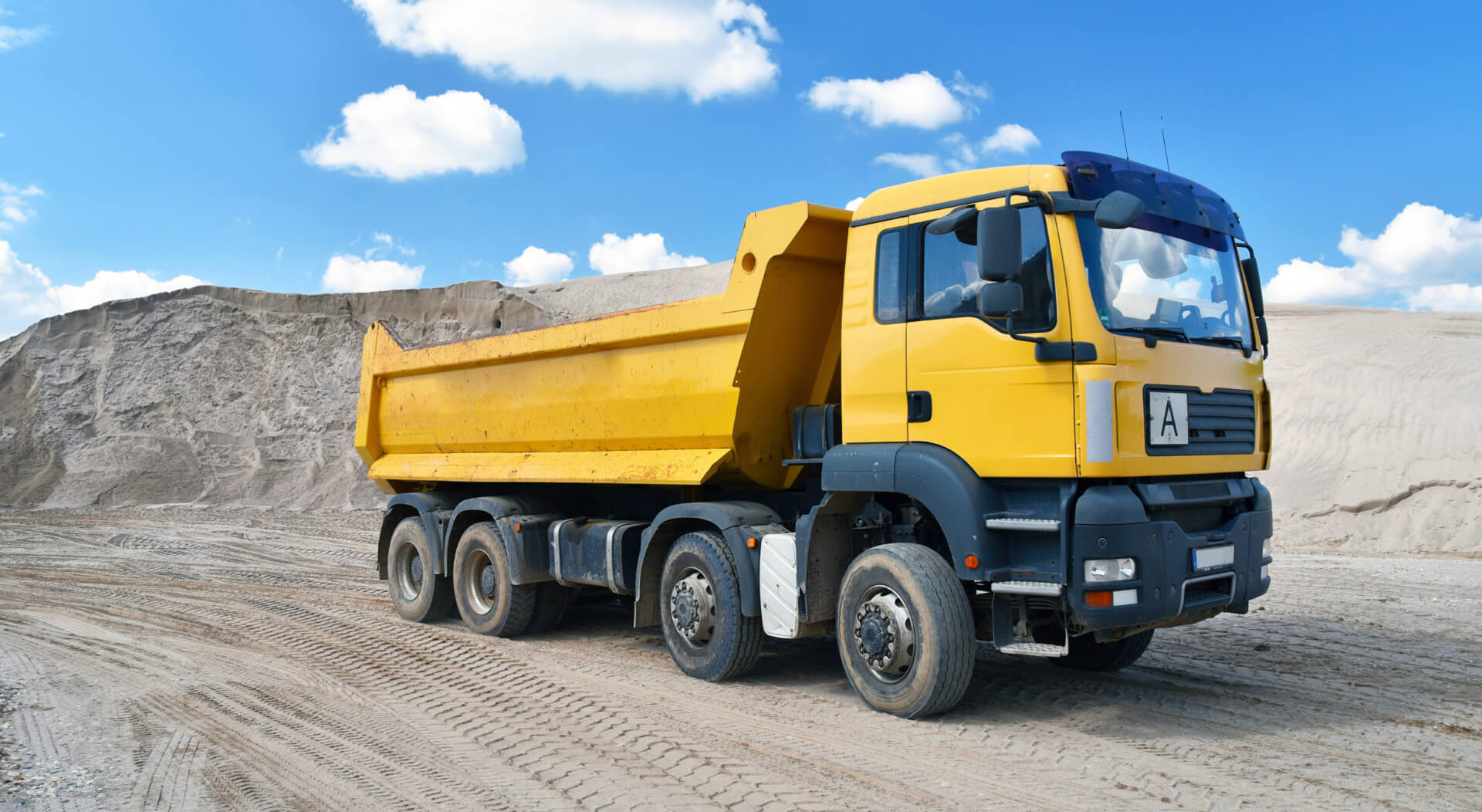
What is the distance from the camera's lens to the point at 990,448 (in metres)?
5.52

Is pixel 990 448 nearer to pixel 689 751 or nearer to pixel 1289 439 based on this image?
pixel 689 751

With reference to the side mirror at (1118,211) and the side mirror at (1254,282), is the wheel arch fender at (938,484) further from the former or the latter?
the side mirror at (1254,282)

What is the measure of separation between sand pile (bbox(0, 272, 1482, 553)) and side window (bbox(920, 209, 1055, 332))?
1437 centimetres

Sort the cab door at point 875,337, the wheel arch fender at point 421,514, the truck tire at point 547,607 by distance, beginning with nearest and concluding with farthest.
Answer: the cab door at point 875,337 → the truck tire at point 547,607 → the wheel arch fender at point 421,514

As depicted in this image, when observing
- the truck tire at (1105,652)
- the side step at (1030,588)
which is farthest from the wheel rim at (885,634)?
the truck tire at (1105,652)

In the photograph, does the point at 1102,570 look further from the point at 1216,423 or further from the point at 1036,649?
the point at 1216,423

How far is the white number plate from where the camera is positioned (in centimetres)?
539

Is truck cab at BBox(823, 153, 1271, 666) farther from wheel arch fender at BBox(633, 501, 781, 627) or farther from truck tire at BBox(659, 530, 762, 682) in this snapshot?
truck tire at BBox(659, 530, 762, 682)

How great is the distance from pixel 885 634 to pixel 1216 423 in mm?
2238

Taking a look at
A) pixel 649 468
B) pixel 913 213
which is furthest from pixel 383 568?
pixel 913 213

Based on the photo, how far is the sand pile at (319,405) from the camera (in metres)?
19.0

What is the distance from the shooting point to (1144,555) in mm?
5254

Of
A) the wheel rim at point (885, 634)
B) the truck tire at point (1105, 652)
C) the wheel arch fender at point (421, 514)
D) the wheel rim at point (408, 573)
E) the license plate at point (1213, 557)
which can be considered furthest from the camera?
the wheel rim at point (408, 573)

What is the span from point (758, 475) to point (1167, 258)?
303cm
